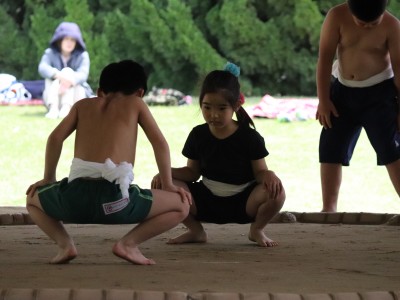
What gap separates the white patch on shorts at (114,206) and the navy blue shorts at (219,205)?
0.59m

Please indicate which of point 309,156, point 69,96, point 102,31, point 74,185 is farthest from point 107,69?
point 102,31

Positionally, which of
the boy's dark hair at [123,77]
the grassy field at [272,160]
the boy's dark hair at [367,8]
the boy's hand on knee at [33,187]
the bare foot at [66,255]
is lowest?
the grassy field at [272,160]

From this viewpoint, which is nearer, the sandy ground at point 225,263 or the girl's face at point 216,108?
the sandy ground at point 225,263

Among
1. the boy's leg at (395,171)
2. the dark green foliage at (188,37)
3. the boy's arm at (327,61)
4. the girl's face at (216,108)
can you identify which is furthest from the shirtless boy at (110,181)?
the dark green foliage at (188,37)

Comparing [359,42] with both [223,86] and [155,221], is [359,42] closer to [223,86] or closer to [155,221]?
[223,86]

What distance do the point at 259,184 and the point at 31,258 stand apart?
2.40ft

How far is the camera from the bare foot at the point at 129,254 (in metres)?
2.69

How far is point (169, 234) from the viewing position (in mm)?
3604

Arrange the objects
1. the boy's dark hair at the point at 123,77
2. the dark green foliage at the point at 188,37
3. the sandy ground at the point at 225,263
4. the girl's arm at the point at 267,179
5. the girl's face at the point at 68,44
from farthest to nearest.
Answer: the dark green foliage at the point at 188,37, the girl's face at the point at 68,44, the girl's arm at the point at 267,179, the boy's dark hair at the point at 123,77, the sandy ground at the point at 225,263

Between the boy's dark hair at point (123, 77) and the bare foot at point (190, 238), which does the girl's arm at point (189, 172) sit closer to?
the bare foot at point (190, 238)

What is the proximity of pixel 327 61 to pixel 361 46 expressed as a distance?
0.15 m

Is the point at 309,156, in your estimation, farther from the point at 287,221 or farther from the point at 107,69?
the point at 107,69

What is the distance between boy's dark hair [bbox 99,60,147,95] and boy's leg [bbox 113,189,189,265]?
0.97ft

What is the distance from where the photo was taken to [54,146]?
277cm
